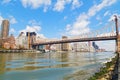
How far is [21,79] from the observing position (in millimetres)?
14086

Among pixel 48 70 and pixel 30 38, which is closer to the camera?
pixel 48 70

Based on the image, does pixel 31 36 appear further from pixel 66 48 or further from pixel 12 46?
pixel 66 48

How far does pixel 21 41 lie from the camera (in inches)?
6309

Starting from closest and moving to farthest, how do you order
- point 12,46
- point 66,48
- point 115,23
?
point 115,23
point 12,46
point 66,48

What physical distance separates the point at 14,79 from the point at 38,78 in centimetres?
176

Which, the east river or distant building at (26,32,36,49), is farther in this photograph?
distant building at (26,32,36,49)

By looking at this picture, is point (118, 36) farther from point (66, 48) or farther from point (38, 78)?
point (66, 48)

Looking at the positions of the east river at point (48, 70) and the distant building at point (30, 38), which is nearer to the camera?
the east river at point (48, 70)

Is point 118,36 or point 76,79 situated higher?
point 118,36

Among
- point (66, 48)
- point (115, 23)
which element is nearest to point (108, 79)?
point (115, 23)

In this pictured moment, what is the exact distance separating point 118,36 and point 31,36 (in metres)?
103

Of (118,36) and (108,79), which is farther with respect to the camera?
(118,36)

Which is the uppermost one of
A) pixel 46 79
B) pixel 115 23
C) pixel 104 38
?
pixel 115 23

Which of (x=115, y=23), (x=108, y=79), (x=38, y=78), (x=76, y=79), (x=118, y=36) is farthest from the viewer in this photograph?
(x=115, y=23)
